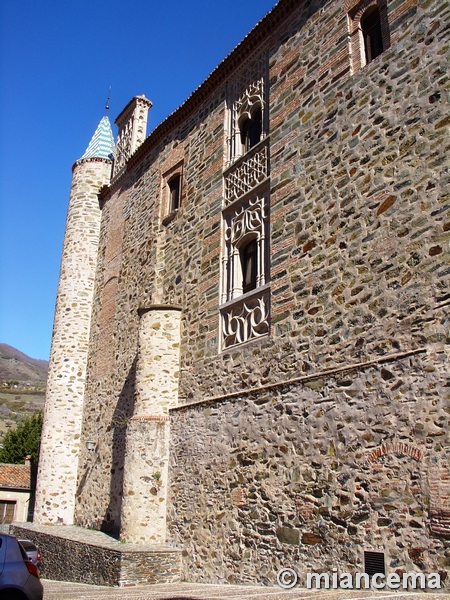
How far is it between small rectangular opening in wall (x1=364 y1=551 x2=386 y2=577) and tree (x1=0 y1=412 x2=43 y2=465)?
2284 centimetres

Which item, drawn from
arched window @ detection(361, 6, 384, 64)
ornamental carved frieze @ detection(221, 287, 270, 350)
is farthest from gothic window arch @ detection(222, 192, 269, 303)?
arched window @ detection(361, 6, 384, 64)

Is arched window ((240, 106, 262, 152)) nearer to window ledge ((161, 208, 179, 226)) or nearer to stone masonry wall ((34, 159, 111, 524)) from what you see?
window ledge ((161, 208, 179, 226))

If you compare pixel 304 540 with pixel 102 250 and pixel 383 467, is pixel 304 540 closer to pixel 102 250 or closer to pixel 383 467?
pixel 383 467

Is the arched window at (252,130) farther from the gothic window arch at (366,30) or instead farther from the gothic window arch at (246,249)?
the gothic window arch at (366,30)

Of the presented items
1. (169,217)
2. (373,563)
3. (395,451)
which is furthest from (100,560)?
(169,217)

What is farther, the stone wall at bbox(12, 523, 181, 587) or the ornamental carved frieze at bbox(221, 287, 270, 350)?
the ornamental carved frieze at bbox(221, 287, 270, 350)

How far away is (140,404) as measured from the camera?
1093cm

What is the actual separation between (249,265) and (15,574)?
641 cm

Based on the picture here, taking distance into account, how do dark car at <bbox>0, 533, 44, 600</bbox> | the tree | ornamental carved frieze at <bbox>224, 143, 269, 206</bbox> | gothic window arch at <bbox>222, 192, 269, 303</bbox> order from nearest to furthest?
dark car at <bbox>0, 533, 44, 600</bbox>, gothic window arch at <bbox>222, 192, 269, 303</bbox>, ornamental carved frieze at <bbox>224, 143, 269, 206</bbox>, the tree

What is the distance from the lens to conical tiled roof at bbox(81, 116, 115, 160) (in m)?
18.4

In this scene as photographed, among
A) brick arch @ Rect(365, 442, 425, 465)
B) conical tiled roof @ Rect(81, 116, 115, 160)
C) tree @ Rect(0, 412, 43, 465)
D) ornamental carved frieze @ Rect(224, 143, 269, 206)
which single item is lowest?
brick arch @ Rect(365, 442, 425, 465)

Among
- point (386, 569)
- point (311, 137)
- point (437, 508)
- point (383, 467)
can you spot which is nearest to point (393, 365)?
point (383, 467)

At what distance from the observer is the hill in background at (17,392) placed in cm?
4834

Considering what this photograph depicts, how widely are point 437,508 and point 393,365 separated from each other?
1.64 metres
